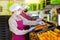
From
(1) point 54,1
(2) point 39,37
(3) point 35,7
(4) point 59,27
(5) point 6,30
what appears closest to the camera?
(2) point 39,37

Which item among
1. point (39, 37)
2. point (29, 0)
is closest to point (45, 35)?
point (39, 37)

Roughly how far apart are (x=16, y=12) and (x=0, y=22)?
2.56 metres

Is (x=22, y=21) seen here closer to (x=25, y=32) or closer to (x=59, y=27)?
(x=25, y=32)

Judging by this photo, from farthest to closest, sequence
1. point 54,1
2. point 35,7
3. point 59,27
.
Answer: point 35,7 → point 54,1 → point 59,27

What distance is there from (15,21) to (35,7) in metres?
3.35

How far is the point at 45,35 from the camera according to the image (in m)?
2.70

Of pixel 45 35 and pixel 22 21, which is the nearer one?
pixel 45 35

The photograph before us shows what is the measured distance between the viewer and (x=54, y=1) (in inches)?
145

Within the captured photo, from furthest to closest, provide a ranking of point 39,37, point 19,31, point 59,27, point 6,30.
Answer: point 6,30
point 19,31
point 59,27
point 39,37

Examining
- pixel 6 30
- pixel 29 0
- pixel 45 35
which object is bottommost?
pixel 6 30

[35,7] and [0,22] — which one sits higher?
[35,7]

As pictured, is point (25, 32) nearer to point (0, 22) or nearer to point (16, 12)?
point (16, 12)

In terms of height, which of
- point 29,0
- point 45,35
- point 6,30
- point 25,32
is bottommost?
point 6,30

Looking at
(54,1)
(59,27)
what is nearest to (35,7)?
(54,1)
